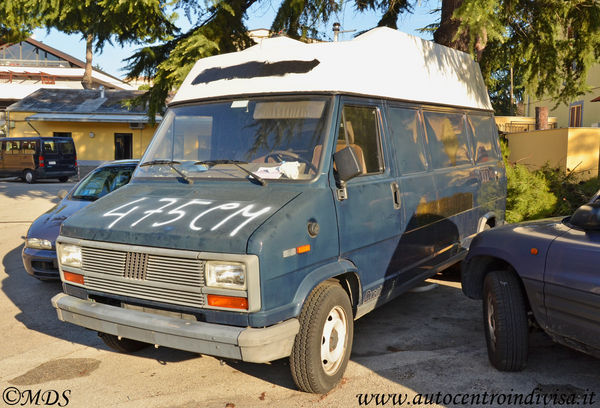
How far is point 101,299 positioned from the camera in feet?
14.0

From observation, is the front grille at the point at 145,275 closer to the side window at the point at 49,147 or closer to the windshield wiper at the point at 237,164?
the windshield wiper at the point at 237,164

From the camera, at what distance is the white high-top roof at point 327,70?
15.2ft

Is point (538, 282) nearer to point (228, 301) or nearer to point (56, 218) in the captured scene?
point (228, 301)

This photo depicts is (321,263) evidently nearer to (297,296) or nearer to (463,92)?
(297,296)

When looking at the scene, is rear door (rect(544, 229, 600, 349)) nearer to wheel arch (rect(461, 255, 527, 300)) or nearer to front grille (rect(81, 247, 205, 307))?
wheel arch (rect(461, 255, 527, 300))

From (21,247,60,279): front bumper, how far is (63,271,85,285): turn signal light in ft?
8.59

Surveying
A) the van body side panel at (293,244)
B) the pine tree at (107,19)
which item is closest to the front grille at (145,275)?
the van body side panel at (293,244)

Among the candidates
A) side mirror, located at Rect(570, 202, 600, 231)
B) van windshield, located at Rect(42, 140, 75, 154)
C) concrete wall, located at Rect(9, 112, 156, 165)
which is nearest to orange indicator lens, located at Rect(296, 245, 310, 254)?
side mirror, located at Rect(570, 202, 600, 231)

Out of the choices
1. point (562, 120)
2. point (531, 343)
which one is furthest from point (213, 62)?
point (562, 120)

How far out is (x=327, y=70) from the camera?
4.59 metres

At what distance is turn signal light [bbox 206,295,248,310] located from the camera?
3590 mm

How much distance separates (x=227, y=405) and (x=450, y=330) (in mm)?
2487

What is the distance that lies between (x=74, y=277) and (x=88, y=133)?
3382 centimetres

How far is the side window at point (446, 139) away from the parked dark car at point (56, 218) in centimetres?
454
